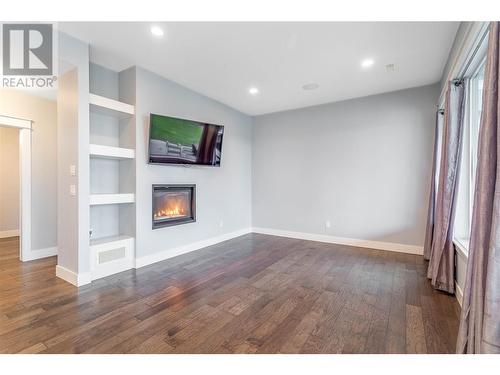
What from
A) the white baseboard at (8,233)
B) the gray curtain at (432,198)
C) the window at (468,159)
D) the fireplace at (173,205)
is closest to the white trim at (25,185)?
the fireplace at (173,205)

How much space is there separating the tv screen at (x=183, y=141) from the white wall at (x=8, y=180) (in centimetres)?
437

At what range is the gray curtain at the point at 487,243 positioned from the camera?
126cm

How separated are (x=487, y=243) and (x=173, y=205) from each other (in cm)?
359

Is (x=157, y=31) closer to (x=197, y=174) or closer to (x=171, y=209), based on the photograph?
(x=197, y=174)

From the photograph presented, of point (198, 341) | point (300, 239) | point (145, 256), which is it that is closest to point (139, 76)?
point (145, 256)

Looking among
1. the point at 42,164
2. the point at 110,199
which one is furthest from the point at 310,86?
the point at 42,164

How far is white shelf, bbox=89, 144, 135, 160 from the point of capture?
114 inches

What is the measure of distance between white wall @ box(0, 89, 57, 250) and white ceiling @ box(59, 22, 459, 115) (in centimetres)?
171

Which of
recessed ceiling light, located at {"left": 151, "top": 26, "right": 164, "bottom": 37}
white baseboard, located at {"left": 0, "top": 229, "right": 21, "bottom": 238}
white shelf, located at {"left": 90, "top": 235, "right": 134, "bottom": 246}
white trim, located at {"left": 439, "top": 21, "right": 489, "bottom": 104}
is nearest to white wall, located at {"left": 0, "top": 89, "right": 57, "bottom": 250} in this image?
white shelf, located at {"left": 90, "top": 235, "right": 134, "bottom": 246}

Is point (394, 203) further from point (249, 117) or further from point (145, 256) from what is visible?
point (145, 256)

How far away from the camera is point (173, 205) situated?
151 inches

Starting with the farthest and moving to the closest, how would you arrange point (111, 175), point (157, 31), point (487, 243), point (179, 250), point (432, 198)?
point (179, 250) < point (432, 198) < point (111, 175) < point (157, 31) < point (487, 243)

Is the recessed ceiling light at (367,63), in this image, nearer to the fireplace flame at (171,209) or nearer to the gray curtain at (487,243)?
the gray curtain at (487,243)

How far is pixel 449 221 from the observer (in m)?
2.66
